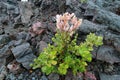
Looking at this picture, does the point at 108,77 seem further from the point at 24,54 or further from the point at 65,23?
the point at 24,54

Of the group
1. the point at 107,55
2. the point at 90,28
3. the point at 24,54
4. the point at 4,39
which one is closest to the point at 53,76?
the point at 24,54

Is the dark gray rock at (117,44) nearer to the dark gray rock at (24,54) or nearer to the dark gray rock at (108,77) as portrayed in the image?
the dark gray rock at (108,77)

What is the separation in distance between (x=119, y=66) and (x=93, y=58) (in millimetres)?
853

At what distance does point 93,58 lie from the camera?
691cm

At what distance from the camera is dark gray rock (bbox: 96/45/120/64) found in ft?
22.3

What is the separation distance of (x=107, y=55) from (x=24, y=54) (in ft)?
8.56

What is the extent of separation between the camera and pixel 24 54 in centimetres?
701

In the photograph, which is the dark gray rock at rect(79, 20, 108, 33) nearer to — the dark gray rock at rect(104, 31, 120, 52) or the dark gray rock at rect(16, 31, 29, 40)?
the dark gray rock at rect(104, 31, 120, 52)

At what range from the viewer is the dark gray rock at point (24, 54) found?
677 cm

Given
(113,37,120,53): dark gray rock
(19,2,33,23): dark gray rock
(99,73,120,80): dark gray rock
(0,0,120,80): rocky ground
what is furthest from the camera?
(19,2,33,23): dark gray rock

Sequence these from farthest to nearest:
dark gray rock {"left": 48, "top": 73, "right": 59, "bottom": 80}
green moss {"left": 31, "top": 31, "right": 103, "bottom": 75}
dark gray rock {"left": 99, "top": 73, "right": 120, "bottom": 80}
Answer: dark gray rock {"left": 99, "top": 73, "right": 120, "bottom": 80} < dark gray rock {"left": 48, "top": 73, "right": 59, "bottom": 80} < green moss {"left": 31, "top": 31, "right": 103, "bottom": 75}

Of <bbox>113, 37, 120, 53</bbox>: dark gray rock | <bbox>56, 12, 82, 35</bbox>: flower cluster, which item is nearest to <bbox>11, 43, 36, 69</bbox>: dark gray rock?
<bbox>56, 12, 82, 35</bbox>: flower cluster

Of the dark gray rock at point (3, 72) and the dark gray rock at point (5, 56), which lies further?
the dark gray rock at point (5, 56)

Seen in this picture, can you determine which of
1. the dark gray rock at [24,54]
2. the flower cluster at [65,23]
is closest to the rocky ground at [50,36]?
the dark gray rock at [24,54]
